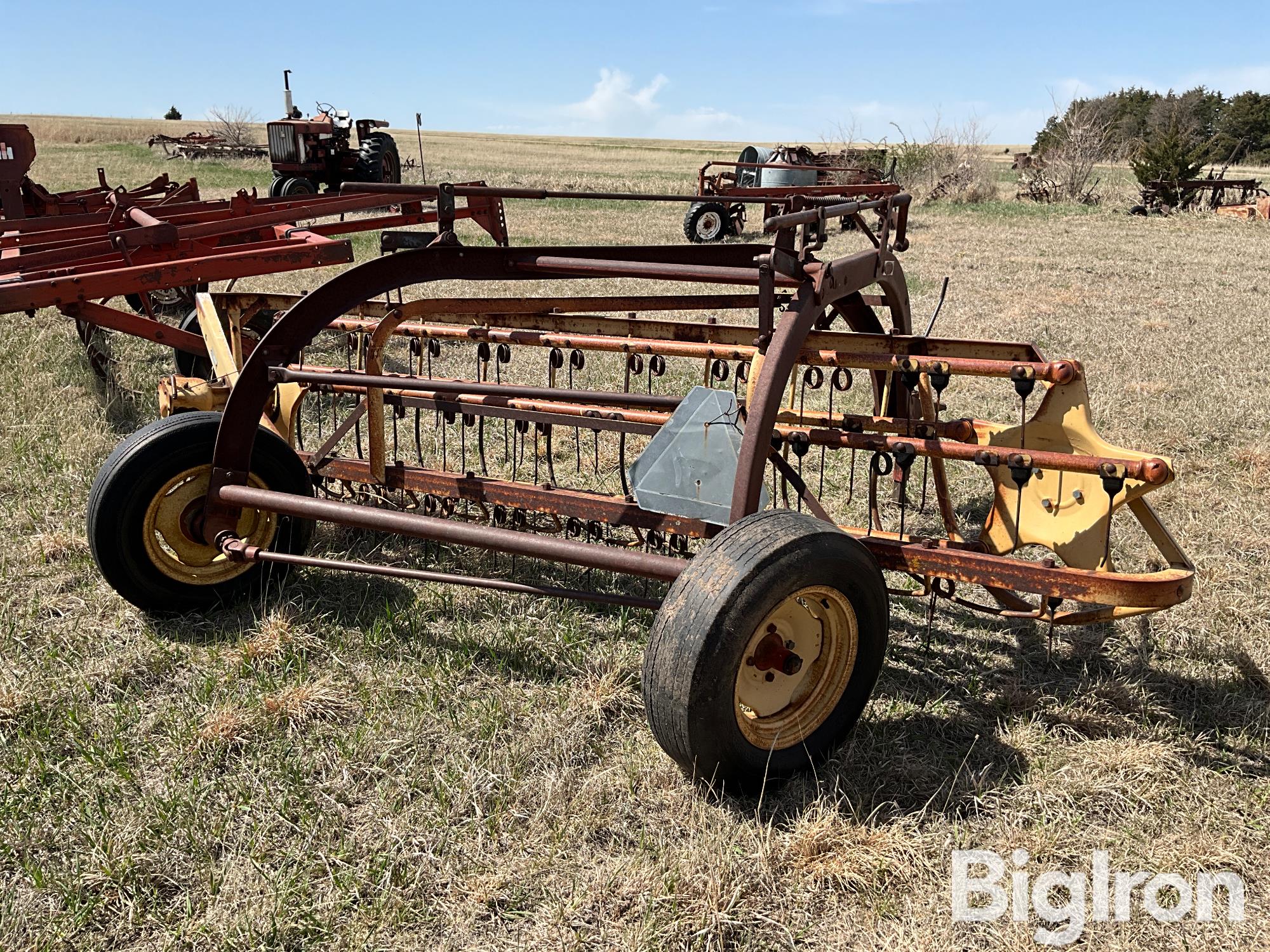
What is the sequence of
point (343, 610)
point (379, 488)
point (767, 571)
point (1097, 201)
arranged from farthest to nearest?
point (1097, 201)
point (379, 488)
point (343, 610)
point (767, 571)

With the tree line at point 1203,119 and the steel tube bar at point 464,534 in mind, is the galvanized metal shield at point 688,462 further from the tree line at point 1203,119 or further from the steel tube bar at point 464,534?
the tree line at point 1203,119

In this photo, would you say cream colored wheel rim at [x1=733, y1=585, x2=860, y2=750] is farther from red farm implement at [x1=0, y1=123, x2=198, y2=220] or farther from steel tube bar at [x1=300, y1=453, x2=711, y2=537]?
red farm implement at [x1=0, y1=123, x2=198, y2=220]

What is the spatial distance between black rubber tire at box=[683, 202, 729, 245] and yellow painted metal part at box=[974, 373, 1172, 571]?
12223 millimetres

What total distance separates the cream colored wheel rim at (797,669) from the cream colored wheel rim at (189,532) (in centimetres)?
196

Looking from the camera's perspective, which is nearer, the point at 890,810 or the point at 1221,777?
the point at 890,810

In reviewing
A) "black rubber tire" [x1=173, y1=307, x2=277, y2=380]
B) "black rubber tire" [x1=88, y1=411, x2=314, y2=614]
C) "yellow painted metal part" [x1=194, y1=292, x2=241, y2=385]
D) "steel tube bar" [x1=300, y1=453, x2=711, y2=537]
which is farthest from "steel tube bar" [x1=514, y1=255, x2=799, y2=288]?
"black rubber tire" [x1=173, y1=307, x2=277, y2=380]

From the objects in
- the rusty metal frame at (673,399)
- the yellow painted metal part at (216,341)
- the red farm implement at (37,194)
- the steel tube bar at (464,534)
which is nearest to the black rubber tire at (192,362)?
the red farm implement at (37,194)

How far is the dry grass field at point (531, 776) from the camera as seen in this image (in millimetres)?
2246

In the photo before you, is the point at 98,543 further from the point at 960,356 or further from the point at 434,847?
the point at 960,356

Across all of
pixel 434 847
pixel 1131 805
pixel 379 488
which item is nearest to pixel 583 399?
pixel 434 847

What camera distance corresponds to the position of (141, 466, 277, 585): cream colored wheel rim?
10.9ft

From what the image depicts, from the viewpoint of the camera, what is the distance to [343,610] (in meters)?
3.60

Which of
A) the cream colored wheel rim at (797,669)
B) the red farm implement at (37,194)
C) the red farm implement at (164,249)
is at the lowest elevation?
the cream colored wheel rim at (797,669)

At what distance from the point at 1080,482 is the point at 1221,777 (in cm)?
100
